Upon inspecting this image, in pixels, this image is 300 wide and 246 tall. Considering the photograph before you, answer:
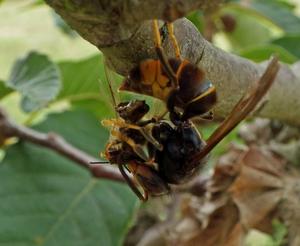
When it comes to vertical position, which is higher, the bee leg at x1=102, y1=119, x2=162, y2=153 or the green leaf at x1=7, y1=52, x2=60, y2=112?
the bee leg at x1=102, y1=119, x2=162, y2=153

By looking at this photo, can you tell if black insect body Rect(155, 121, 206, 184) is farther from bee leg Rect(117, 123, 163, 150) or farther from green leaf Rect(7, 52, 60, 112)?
green leaf Rect(7, 52, 60, 112)

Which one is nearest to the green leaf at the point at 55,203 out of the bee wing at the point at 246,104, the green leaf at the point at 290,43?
the green leaf at the point at 290,43

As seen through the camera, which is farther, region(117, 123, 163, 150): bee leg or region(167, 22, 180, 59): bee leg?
region(117, 123, 163, 150): bee leg

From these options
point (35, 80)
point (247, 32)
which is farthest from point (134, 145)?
point (247, 32)

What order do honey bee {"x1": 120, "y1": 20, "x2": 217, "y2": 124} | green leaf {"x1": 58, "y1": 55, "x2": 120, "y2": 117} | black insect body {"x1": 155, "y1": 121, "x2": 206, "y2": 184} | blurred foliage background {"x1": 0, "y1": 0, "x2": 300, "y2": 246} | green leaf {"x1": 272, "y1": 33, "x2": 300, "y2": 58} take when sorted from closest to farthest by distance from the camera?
honey bee {"x1": 120, "y1": 20, "x2": 217, "y2": 124}
black insect body {"x1": 155, "y1": 121, "x2": 206, "y2": 184}
blurred foliage background {"x1": 0, "y1": 0, "x2": 300, "y2": 246}
green leaf {"x1": 58, "y1": 55, "x2": 120, "y2": 117}
green leaf {"x1": 272, "y1": 33, "x2": 300, "y2": 58}

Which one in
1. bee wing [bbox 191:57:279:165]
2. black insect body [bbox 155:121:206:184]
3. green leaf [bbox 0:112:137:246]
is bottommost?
green leaf [bbox 0:112:137:246]

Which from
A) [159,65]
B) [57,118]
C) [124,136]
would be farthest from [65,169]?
[159,65]

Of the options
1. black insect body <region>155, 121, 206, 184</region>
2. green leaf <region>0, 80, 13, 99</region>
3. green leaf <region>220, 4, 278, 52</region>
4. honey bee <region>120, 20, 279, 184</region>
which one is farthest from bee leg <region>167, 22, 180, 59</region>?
green leaf <region>220, 4, 278, 52</region>
